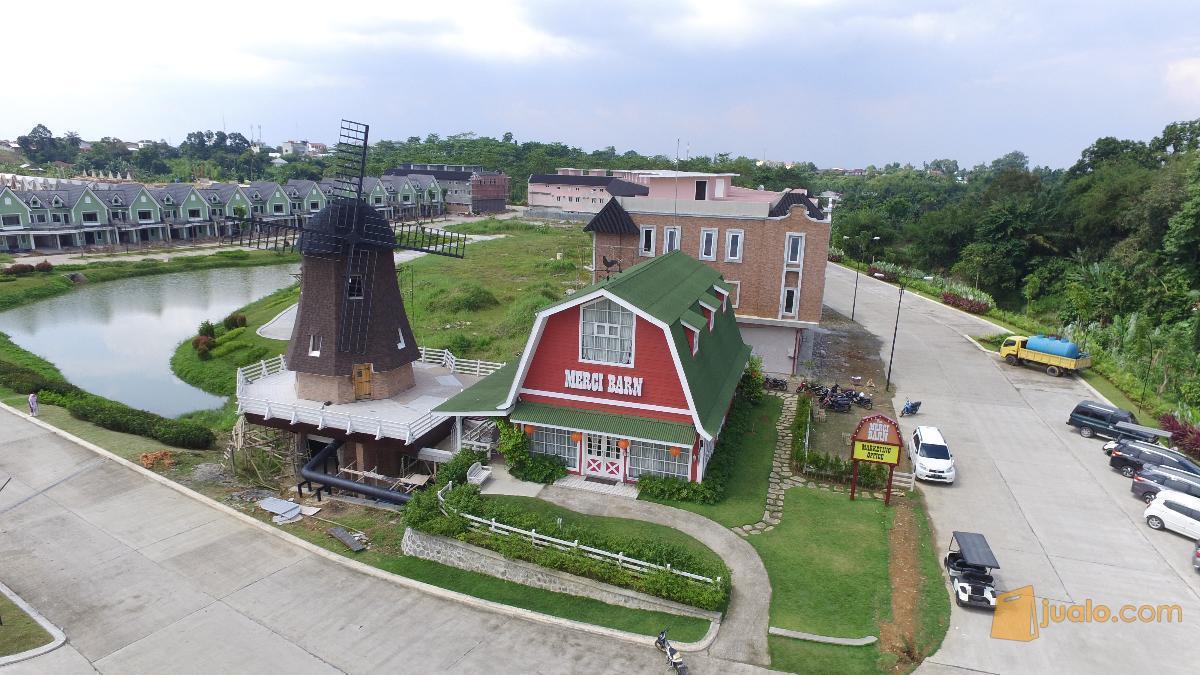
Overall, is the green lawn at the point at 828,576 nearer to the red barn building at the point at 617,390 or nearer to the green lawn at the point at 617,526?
the green lawn at the point at 617,526

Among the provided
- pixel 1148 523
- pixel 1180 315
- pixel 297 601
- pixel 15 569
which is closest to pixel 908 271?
pixel 1180 315

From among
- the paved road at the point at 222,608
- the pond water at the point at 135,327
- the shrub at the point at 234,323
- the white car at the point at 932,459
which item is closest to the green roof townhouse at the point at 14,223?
the pond water at the point at 135,327

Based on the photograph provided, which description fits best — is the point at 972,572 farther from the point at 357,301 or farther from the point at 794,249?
the point at 357,301

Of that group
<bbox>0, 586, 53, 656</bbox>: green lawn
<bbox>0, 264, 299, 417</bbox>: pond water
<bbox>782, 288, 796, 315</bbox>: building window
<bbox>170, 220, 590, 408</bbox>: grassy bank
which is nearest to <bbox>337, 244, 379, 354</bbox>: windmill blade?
<bbox>0, 586, 53, 656</bbox>: green lawn

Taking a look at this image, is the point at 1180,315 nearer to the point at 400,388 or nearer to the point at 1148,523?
the point at 1148,523

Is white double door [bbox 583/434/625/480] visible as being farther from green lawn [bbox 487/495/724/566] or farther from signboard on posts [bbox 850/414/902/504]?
signboard on posts [bbox 850/414/902/504]
